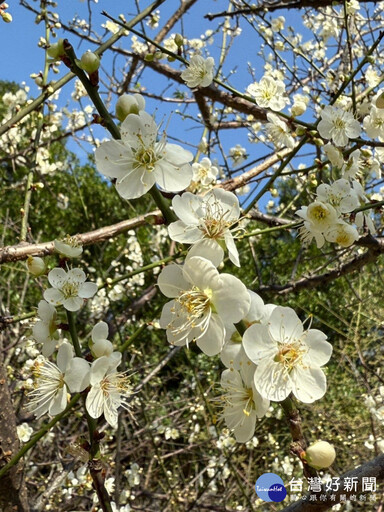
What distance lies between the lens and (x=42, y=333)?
3.14 ft

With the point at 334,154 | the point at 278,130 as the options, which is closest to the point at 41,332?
the point at 334,154

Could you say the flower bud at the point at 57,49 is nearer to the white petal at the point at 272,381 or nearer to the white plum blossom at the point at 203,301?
the white plum blossom at the point at 203,301

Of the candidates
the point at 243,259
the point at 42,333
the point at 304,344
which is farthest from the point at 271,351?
the point at 243,259

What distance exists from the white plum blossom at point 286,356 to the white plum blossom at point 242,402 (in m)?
0.03

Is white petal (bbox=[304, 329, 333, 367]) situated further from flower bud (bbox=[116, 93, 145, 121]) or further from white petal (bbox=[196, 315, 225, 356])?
flower bud (bbox=[116, 93, 145, 121])

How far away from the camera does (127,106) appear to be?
2.62 feet

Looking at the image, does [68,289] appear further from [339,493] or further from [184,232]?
[339,493]

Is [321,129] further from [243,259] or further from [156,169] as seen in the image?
[243,259]

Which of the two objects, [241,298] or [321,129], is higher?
[321,129]

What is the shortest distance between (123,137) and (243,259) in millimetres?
4762

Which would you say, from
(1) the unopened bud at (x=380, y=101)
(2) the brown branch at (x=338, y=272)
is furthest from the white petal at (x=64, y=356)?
(2) the brown branch at (x=338, y=272)

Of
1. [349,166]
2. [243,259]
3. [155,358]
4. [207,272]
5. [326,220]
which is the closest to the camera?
[207,272]

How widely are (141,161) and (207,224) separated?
165mm

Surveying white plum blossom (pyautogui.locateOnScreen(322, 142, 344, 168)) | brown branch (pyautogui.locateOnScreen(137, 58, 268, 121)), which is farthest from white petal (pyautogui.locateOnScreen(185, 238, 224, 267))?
brown branch (pyautogui.locateOnScreen(137, 58, 268, 121))
